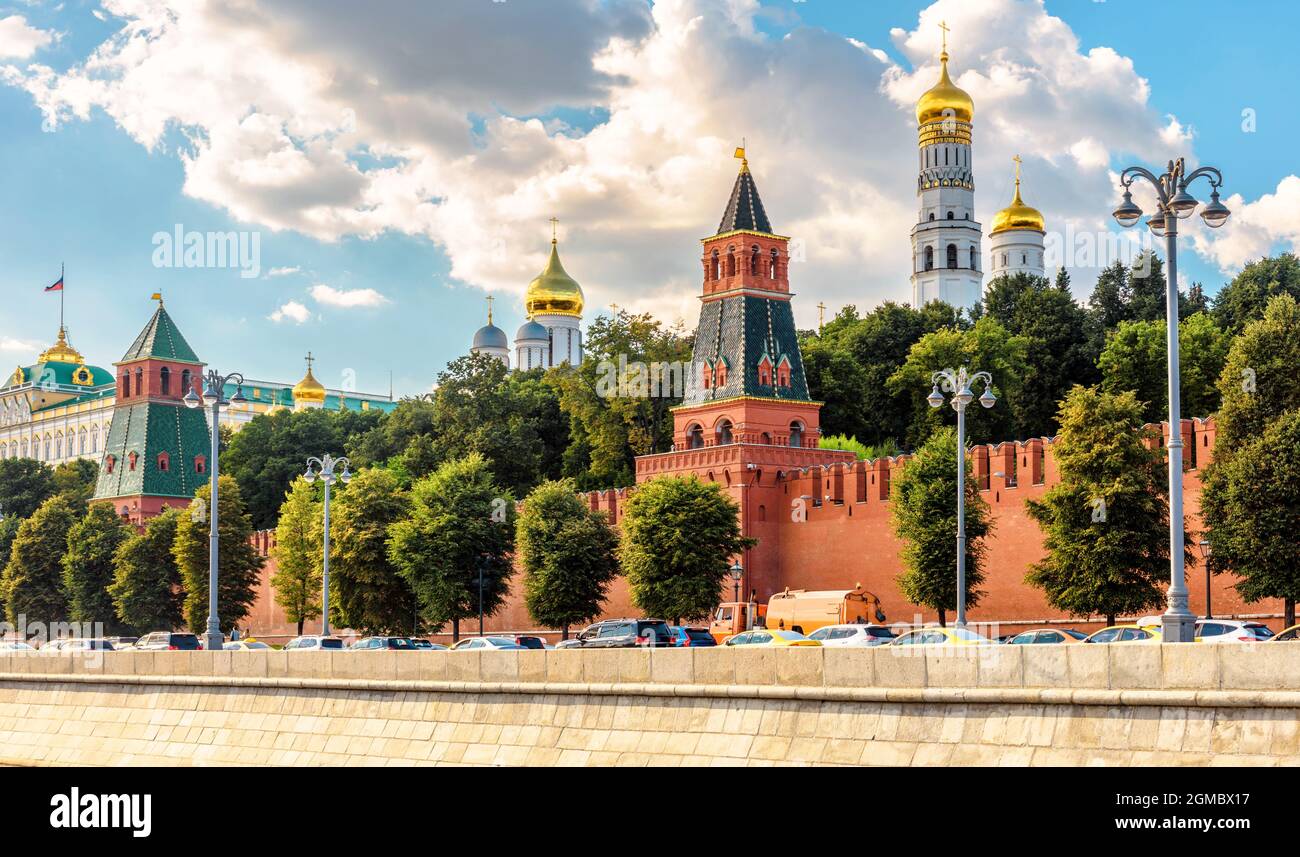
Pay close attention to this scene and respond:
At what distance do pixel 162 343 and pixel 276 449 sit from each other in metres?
8.14

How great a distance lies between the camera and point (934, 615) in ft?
161

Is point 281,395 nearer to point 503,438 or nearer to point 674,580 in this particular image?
point 503,438

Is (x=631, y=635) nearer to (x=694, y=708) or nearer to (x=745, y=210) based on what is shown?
(x=694, y=708)

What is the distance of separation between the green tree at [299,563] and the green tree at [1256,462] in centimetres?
3369

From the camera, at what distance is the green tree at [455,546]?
2137 inches

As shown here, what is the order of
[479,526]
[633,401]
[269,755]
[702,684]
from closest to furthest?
1. [702,684]
2. [269,755]
3. [479,526]
4. [633,401]

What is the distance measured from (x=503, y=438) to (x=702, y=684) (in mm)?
56133

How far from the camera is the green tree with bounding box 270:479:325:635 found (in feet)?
208

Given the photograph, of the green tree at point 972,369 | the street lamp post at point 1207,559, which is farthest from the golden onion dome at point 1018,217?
the street lamp post at point 1207,559

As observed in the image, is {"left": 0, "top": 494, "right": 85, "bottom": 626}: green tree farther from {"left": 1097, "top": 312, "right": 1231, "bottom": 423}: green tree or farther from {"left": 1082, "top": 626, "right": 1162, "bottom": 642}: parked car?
{"left": 1082, "top": 626, "right": 1162, "bottom": 642}: parked car

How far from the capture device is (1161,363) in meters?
65.4
